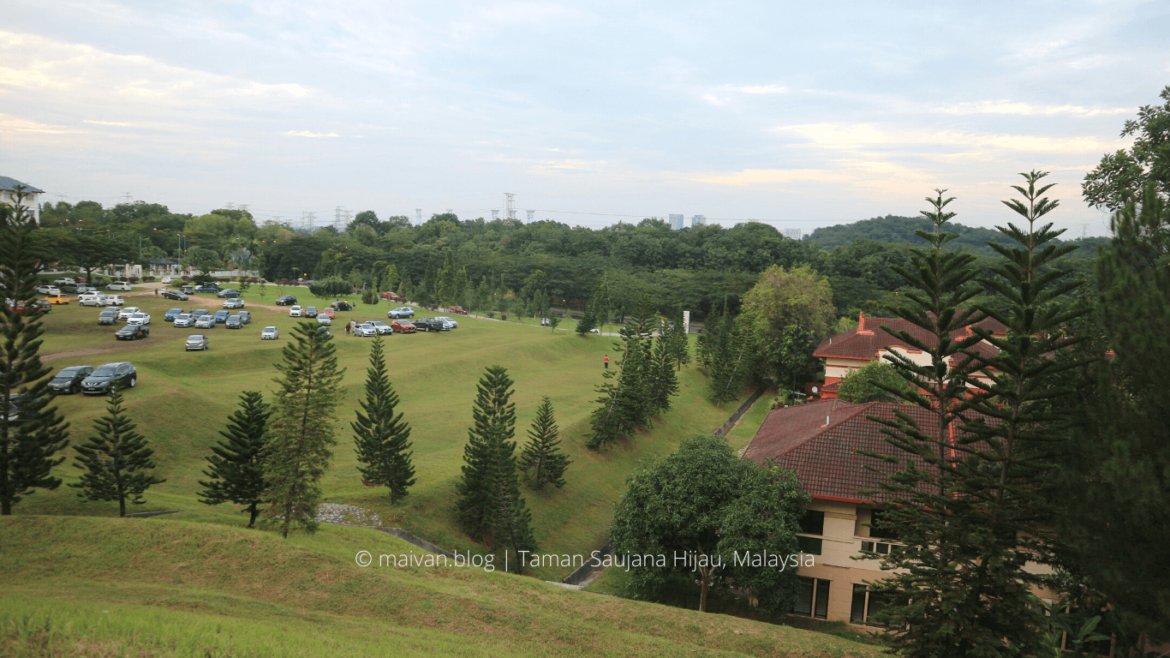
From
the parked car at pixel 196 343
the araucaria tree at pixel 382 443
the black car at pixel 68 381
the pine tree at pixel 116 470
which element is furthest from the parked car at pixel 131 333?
the araucaria tree at pixel 382 443

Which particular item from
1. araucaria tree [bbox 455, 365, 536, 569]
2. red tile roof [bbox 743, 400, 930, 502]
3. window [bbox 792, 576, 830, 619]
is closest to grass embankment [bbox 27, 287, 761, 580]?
araucaria tree [bbox 455, 365, 536, 569]

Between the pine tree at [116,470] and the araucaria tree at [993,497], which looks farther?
the pine tree at [116,470]

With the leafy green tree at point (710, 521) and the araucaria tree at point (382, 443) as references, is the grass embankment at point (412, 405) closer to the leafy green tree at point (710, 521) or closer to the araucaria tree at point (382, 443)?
the araucaria tree at point (382, 443)

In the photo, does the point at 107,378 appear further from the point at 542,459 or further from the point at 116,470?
the point at 542,459

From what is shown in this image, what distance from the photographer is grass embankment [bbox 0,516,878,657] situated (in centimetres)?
883

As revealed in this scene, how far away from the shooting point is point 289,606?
38.9ft

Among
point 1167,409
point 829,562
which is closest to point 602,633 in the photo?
point 829,562

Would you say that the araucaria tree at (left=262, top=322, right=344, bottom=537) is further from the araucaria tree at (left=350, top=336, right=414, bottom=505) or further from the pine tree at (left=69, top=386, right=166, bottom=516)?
the araucaria tree at (left=350, top=336, right=414, bottom=505)

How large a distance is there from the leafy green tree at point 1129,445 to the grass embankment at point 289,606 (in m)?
4.67

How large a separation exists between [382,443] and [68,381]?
1404 centimetres

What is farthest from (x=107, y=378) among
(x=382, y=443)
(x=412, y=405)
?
(x=412, y=405)

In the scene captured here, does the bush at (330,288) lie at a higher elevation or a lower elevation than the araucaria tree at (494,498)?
higher

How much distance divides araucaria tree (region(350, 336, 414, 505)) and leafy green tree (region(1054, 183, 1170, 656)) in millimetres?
17976

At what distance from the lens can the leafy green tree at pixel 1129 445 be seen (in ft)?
28.3
